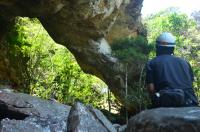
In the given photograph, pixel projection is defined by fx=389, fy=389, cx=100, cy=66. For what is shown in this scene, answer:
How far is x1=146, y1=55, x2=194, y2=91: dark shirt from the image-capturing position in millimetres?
5324

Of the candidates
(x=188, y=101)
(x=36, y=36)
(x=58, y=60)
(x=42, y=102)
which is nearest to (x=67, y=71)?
(x=58, y=60)

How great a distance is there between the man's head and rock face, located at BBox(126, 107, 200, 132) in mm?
1415

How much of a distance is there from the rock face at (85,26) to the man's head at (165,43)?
6002 millimetres

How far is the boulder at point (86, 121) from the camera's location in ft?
17.8

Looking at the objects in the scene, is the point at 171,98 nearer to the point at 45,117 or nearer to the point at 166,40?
the point at 166,40

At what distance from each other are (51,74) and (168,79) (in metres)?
9.28

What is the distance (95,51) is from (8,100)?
275 inches

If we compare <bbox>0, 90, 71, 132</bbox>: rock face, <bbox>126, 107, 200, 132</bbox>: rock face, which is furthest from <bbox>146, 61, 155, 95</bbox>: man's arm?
<bbox>0, 90, 71, 132</bbox>: rock face

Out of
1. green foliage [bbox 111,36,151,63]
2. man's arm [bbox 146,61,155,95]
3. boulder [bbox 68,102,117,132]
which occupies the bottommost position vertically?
boulder [bbox 68,102,117,132]

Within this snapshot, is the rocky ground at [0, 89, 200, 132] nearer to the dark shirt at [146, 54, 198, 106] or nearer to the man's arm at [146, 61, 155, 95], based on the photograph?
the man's arm at [146, 61, 155, 95]

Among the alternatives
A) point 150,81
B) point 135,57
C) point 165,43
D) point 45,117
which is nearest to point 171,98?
point 150,81

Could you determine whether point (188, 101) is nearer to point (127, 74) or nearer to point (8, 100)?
point (8, 100)

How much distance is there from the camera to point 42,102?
716cm

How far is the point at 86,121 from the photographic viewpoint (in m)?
5.55
